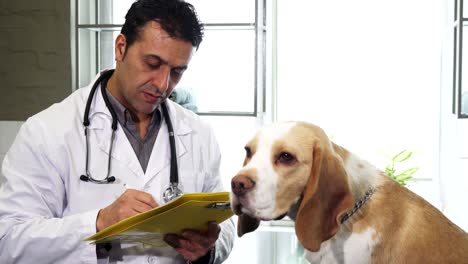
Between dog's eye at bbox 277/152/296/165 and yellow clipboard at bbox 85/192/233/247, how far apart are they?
19 centimetres

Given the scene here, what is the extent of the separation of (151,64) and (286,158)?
0.62m

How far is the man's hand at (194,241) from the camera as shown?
1.66 meters

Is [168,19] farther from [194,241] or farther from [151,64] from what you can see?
[194,241]

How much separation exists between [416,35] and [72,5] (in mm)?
1860

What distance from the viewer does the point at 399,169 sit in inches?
138

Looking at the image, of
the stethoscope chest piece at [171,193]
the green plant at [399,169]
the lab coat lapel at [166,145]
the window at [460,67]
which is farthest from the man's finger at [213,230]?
the green plant at [399,169]

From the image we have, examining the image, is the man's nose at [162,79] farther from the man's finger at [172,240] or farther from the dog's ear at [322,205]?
the dog's ear at [322,205]

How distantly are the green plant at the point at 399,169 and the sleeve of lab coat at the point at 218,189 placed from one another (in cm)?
161

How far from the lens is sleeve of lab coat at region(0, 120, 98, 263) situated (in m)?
1.65

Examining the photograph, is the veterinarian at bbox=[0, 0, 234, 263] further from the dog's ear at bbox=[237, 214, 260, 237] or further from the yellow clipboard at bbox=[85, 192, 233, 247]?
the dog's ear at bbox=[237, 214, 260, 237]

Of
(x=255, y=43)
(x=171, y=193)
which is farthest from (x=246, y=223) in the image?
(x=255, y=43)

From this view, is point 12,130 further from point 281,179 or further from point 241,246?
point 281,179

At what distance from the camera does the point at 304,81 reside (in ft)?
12.0

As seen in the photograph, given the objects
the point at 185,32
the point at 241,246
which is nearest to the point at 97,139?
the point at 185,32
